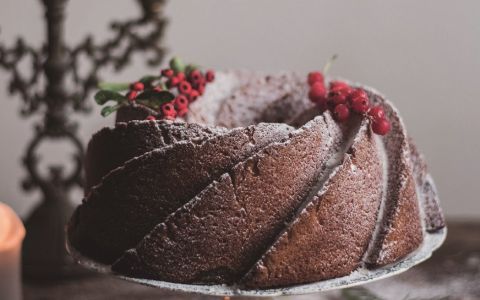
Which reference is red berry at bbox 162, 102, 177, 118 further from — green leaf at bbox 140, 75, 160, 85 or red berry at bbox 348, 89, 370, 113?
red berry at bbox 348, 89, 370, 113

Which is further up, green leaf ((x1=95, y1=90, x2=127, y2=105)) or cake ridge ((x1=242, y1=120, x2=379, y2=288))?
green leaf ((x1=95, y1=90, x2=127, y2=105))

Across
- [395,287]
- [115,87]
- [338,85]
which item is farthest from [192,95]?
[395,287]

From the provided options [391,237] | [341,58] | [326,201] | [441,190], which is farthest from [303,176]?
[441,190]

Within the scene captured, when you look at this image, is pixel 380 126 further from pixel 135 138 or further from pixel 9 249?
pixel 9 249

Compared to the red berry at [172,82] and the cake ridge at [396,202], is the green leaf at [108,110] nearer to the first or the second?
the red berry at [172,82]

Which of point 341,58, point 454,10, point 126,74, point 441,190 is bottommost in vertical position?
point 441,190

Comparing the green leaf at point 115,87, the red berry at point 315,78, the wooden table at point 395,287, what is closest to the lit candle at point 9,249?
the wooden table at point 395,287

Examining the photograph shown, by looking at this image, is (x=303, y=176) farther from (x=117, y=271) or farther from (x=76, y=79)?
(x=76, y=79)

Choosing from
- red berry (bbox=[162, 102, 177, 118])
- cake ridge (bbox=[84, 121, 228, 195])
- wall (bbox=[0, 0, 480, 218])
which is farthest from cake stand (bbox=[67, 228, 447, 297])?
wall (bbox=[0, 0, 480, 218])
